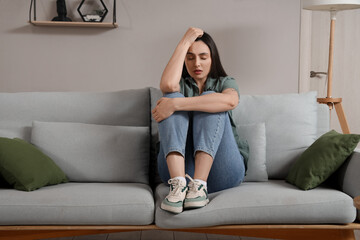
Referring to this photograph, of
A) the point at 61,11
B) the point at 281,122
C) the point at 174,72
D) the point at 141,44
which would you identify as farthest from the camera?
the point at 141,44

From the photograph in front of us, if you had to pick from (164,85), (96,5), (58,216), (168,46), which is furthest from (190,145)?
(96,5)

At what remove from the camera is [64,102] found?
263 centimetres

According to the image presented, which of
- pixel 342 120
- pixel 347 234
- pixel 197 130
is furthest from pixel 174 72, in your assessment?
pixel 342 120

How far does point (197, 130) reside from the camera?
6.89 ft

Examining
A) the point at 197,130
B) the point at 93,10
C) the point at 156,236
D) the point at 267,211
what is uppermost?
the point at 93,10

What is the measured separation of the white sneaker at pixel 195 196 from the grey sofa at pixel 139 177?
0.03 m

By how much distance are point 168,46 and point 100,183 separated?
162 centimetres

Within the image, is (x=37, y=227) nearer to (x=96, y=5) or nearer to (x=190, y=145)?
(x=190, y=145)

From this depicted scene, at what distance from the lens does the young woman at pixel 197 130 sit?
2031mm

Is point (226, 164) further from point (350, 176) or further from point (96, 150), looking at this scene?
point (96, 150)

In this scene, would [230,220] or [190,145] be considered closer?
[230,220]

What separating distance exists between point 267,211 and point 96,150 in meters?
0.98

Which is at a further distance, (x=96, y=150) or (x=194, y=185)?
(x=96, y=150)

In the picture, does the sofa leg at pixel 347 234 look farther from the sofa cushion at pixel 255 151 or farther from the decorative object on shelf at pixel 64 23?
the decorative object on shelf at pixel 64 23
